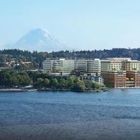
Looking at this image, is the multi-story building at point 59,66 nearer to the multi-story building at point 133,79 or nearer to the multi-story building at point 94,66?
the multi-story building at point 94,66

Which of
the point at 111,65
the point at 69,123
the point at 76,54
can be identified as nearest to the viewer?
the point at 69,123


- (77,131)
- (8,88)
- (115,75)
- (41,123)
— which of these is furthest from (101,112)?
(115,75)

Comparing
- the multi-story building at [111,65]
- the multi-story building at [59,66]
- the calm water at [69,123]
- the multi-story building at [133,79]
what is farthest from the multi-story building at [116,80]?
the calm water at [69,123]

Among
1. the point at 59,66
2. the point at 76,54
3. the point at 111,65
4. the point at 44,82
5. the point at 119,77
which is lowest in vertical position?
the point at 44,82

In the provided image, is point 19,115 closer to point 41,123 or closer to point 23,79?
point 41,123

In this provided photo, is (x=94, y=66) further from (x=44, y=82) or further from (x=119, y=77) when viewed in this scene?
(x=44, y=82)

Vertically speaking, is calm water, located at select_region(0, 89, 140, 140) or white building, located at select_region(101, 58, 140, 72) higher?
white building, located at select_region(101, 58, 140, 72)

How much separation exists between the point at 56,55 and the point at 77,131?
127 ft

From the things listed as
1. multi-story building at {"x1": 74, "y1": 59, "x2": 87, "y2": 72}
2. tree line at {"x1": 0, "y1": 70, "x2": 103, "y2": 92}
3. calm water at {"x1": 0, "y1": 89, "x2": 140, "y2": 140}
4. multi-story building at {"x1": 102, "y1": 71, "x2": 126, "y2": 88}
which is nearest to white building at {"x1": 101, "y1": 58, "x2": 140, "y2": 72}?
multi-story building at {"x1": 74, "y1": 59, "x2": 87, "y2": 72}

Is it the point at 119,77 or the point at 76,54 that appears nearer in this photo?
the point at 119,77

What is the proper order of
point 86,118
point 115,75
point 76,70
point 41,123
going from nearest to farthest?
point 41,123 → point 86,118 → point 115,75 → point 76,70

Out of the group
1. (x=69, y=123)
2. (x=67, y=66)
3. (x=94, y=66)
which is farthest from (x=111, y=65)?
(x=69, y=123)

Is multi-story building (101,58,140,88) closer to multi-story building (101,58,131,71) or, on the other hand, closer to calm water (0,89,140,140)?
multi-story building (101,58,131,71)

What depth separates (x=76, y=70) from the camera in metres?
33.4
